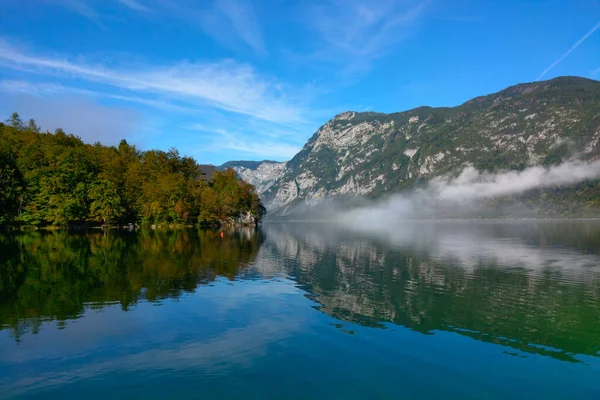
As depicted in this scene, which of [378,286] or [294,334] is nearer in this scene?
[294,334]

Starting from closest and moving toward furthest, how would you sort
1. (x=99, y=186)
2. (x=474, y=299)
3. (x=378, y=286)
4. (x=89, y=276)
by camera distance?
(x=474, y=299)
(x=378, y=286)
(x=89, y=276)
(x=99, y=186)

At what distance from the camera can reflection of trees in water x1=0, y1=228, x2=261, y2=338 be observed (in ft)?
79.2

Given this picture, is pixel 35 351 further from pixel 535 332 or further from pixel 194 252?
pixel 194 252

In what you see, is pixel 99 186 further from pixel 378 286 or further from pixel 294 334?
pixel 294 334

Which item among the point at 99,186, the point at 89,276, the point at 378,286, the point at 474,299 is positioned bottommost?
the point at 89,276

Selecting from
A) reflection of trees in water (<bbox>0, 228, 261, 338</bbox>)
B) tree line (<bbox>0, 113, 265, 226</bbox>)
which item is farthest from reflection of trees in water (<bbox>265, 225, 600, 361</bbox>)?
tree line (<bbox>0, 113, 265, 226</bbox>)

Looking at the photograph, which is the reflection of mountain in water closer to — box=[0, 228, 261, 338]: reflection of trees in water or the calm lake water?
box=[0, 228, 261, 338]: reflection of trees in water

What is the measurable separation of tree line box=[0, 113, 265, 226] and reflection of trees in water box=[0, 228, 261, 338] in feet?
173

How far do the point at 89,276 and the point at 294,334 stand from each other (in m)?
24.4

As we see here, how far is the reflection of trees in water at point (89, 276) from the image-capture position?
24141 millimetres

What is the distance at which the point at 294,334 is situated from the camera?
67.6ft

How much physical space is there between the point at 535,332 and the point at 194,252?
4618 centimetres

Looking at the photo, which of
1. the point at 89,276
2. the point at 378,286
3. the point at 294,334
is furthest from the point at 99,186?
the point at 294,334

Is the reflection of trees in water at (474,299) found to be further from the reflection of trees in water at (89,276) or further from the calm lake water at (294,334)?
the reflection of trees in water at (89,276)
